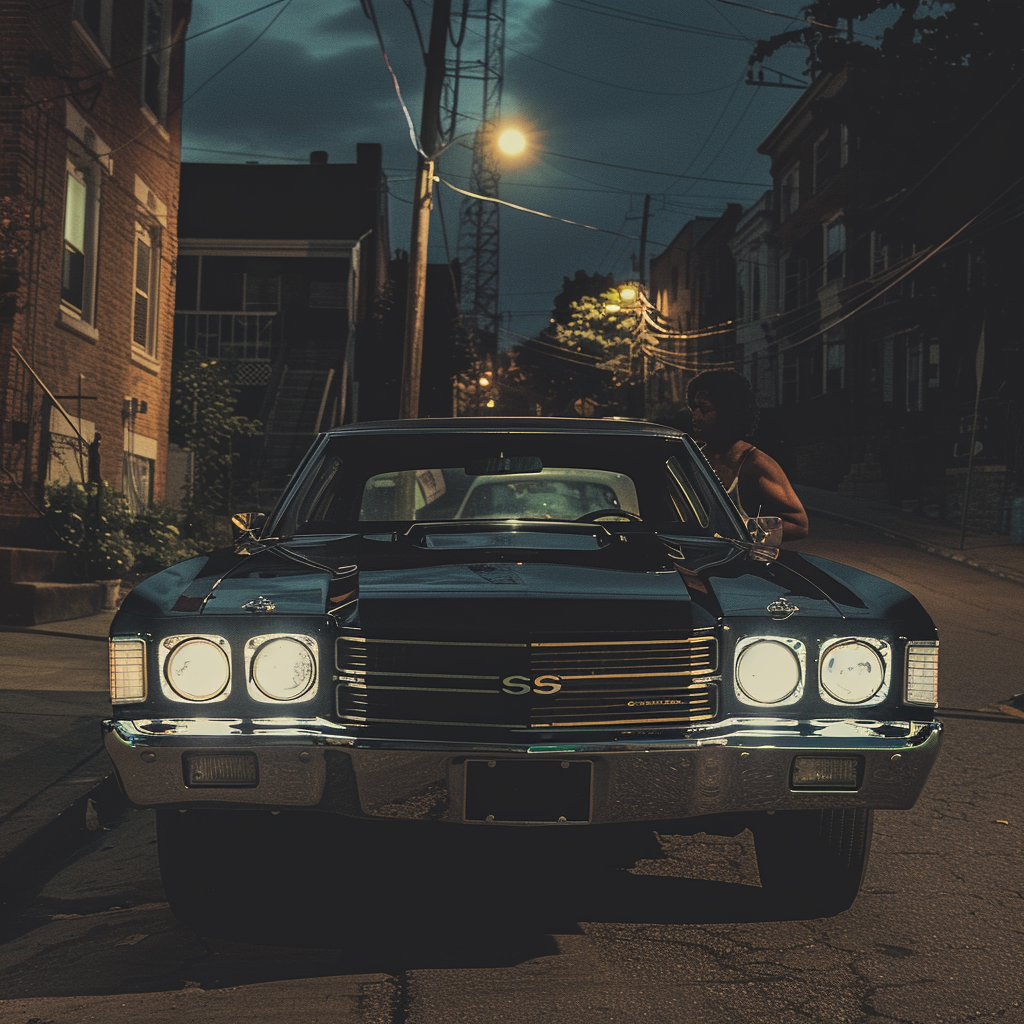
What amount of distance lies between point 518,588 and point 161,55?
1684cm

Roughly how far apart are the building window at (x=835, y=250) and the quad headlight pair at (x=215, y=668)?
37.4 m

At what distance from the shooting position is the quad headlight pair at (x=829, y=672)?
375 cm

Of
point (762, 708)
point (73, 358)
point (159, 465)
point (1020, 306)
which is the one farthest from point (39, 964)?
point (1020, 306)

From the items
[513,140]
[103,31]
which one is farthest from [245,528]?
[513,140]

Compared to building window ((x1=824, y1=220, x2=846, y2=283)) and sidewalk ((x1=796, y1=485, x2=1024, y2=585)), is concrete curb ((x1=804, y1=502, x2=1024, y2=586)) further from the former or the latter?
building window ((x1=824, y1=220, x2=846, y2=283))

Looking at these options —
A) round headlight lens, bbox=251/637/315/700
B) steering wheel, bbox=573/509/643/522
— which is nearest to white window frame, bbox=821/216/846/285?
steering wheel, bbox=573/509/643/522

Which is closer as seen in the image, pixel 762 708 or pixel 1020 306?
pixel 762 708

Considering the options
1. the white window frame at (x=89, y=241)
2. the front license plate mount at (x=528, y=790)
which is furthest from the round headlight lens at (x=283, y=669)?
the white window frame at (x=89, y=241)

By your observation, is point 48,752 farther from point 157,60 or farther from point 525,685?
point 157,60

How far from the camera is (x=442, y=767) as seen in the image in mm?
3578

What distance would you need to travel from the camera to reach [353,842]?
5.16 metres

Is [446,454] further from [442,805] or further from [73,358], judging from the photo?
[73,358]

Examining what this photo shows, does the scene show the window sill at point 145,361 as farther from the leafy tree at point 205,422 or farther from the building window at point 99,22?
the building window at point 99,22

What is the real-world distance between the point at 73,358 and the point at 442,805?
40.6 feet
